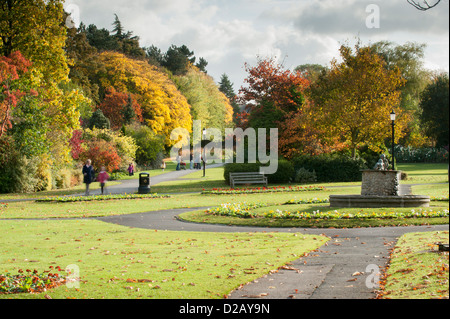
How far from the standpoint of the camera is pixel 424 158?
64188mm

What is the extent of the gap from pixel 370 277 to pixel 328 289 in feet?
3.09

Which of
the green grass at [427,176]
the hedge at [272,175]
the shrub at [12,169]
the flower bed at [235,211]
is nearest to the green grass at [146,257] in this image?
the flower bed at [235,211]

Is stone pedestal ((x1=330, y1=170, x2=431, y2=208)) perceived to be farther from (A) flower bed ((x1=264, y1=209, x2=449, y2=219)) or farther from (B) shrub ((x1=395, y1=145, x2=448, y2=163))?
(B) shrub ((x1=395, y1=145, x2=448, y2=163))

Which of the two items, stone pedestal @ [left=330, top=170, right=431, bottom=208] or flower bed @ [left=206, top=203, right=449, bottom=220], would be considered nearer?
flower bed @ [left=206, top=203, right=449, bottom=220]

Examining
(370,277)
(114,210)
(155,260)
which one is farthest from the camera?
(114,210)

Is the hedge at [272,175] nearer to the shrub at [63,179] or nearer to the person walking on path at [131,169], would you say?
the shrub at [63,179]

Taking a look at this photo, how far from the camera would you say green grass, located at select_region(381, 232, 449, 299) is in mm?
6273

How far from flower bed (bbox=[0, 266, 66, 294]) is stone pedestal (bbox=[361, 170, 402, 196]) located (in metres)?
13.7

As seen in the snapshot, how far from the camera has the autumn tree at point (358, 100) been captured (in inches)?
1390

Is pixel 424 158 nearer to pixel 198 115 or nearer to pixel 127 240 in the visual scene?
pixel 198 115

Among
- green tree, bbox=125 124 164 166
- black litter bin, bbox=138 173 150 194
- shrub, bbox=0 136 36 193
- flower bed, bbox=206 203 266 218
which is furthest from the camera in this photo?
green tree, bbox=125 124 164 166

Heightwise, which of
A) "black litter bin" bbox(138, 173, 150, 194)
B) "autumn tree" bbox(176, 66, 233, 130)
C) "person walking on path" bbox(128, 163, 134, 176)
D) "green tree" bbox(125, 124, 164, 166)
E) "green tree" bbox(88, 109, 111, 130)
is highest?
"autumn tree" bbox(176, 66, 233, 130)

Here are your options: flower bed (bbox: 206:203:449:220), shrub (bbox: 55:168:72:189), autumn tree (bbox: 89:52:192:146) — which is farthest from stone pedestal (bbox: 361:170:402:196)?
autumn tree (bbox: 89:52:192:146)
